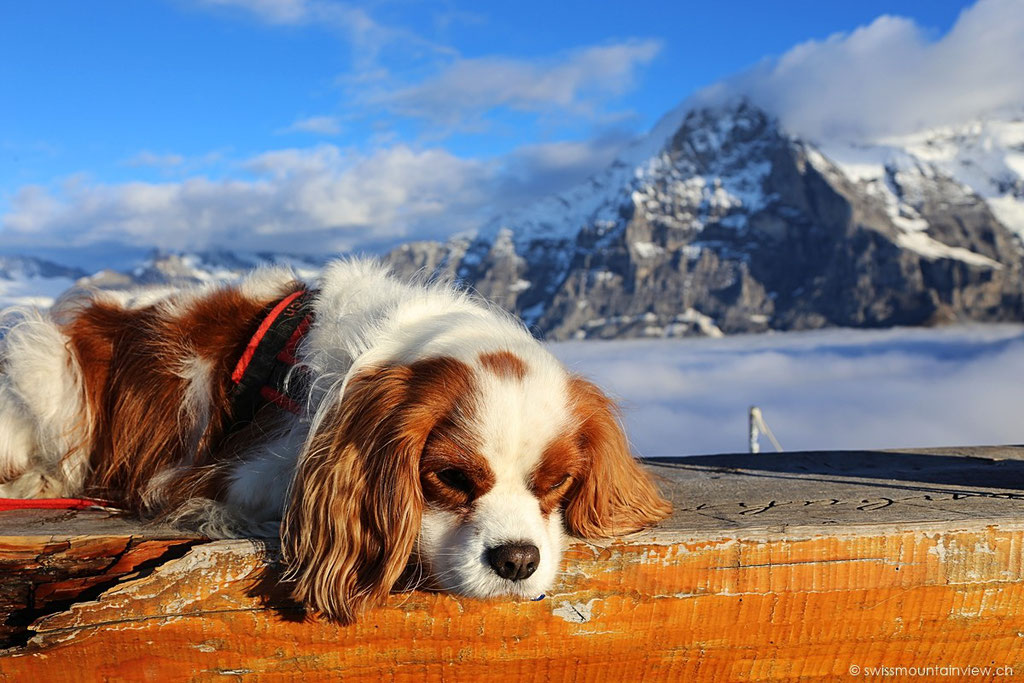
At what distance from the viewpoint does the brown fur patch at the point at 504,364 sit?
3.28 meters

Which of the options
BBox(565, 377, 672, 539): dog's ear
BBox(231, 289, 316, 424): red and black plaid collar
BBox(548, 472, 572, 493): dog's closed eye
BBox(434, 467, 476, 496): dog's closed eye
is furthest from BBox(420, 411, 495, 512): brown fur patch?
BBox(231, 289, 316, 424): red and black plaid collar

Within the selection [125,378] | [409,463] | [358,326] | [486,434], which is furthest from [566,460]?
[125,378]

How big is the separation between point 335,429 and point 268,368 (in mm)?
738

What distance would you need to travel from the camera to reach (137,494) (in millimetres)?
4008

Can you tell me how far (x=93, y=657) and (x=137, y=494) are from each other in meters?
1.35

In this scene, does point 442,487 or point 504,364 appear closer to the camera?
point 442,487

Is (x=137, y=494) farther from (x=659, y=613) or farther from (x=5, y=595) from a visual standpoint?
(x=659, y=613)

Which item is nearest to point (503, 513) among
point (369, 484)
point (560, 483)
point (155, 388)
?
point (560, 483)

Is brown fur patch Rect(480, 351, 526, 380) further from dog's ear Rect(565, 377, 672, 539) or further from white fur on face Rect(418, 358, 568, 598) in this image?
dog's ear Rect(565, 377, 672, 539)

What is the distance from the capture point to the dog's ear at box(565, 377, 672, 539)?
11.0 feet

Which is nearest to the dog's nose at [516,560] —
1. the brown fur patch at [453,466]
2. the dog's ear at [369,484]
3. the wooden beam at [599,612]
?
the wooden beam at [599,612]

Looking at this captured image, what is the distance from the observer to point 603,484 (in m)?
3.49

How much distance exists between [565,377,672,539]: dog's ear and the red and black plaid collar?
128 centimetres

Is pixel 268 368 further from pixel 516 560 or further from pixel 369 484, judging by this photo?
pixel 516 560
